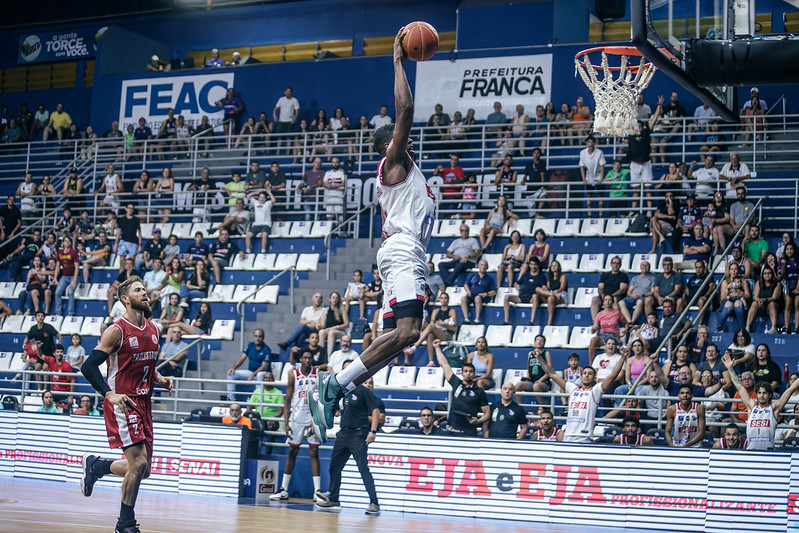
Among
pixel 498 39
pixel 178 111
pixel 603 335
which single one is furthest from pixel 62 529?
pixel 178 111

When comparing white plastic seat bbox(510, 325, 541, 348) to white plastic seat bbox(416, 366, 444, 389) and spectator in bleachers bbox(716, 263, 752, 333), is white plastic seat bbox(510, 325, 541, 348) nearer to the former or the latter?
white plastic seat bbox(416, 366, 444, 389)

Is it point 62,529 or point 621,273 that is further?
point 621,273

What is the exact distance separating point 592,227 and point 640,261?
1537 millimetres

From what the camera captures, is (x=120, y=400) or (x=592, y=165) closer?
(x=120, y=400)

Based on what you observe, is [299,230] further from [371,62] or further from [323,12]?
[323,12]

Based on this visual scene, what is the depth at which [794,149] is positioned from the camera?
19719 mm

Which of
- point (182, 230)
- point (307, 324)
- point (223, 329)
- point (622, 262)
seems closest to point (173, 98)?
point (182, 230)

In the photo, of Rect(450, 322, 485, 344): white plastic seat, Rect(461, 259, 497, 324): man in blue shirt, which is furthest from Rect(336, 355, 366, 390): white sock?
Rect(461, 259, 497, 324): man in blue shirt

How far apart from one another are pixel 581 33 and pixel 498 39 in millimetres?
2077

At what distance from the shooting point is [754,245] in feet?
56.3

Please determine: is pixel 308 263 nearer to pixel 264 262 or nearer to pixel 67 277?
pixel 264 262

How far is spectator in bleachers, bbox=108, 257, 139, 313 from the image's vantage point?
20703mm

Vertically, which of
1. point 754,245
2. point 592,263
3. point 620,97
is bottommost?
point 592,263

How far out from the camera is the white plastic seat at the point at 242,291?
2055 cm
